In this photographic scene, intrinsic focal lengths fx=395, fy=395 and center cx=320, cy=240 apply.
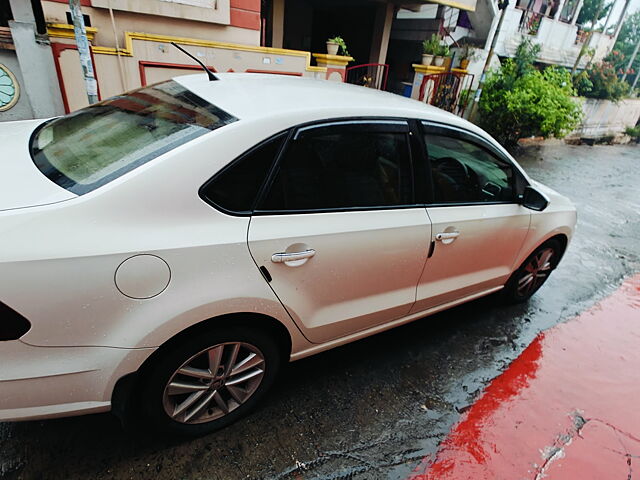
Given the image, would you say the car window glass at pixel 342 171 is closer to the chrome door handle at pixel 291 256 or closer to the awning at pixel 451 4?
the chrome door handle at pixel 291 256

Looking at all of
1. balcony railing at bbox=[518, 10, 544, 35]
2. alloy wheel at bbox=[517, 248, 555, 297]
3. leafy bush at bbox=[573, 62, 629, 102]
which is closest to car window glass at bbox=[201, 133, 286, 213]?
alloy wheel at bbox=[517, 248, 555, 297]

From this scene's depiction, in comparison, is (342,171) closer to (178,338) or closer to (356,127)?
(356,127)

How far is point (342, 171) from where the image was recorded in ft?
6.77

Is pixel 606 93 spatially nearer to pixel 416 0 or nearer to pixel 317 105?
pixel 416 0

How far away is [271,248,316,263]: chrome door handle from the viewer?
5.82 ft

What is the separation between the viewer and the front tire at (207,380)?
1.71 metres

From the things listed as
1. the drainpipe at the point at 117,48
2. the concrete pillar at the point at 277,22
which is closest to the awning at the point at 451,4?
the concrete pillar at the point at 277,22

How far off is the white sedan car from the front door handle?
1cm

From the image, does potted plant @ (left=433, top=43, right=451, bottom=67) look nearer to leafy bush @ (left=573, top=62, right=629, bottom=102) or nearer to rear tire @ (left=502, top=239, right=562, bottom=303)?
rear tire @ (left=502, top=239, right=562, bottom=303)

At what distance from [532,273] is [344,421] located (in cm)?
226

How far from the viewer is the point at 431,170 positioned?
238 cm

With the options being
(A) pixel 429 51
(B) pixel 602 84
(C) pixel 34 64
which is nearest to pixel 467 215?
(C) pixel 34 64

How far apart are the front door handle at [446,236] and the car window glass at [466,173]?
8.1 inches

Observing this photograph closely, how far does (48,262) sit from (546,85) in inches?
442
